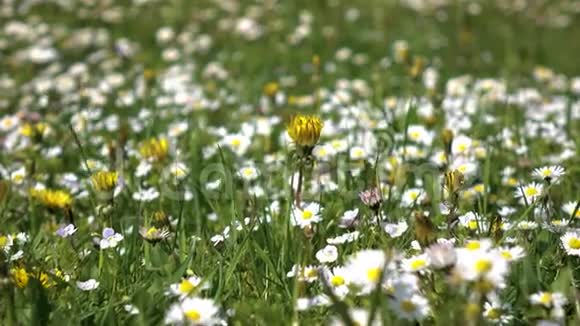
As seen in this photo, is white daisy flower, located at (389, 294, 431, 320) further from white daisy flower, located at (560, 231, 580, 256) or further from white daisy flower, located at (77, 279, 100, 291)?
white daisy flower, located at (77, 279, 100, 291)

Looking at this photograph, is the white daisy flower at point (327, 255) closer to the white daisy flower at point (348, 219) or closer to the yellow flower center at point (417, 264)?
the white daisy flower at point (348, 219)

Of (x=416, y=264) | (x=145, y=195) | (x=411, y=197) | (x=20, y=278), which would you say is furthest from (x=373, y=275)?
(x=145, y=195)

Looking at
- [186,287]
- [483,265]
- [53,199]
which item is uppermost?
[483,265]

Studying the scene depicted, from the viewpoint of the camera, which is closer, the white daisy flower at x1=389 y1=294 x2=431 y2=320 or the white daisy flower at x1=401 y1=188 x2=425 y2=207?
the white daisy flower at x1=389 y1=294 x2=431 y2=320

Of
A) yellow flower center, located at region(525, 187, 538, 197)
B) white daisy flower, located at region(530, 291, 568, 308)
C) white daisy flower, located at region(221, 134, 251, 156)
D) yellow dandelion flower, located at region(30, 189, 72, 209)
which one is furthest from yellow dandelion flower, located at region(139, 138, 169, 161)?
white daisy flower, located at region(530, 291, 568, 308)

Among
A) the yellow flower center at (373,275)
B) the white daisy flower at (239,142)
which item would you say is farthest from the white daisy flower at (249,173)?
the yellow flower center at (373,275)

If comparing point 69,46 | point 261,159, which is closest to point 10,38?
point 69,46

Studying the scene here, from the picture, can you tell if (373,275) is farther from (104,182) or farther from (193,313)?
(104,182)
